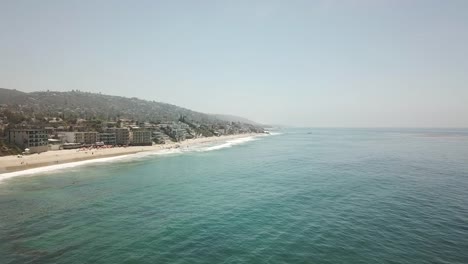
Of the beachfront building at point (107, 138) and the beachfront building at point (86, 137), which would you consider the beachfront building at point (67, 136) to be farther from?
the beachfront building at point (107, 138)

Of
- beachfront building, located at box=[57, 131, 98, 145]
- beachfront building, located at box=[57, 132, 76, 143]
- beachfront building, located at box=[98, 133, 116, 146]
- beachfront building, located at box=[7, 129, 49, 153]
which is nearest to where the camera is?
beachfront building, located at box=[7, 129, 49, 153]

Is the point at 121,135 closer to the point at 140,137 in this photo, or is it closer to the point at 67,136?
the point at 140,137

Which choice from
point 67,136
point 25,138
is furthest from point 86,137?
point 25,138

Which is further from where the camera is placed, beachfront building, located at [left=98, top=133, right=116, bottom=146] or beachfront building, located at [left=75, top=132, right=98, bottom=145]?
beachfront building, located at [left=98, top=133, right=116, bottom=146]

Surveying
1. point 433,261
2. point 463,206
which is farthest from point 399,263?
point 463,206

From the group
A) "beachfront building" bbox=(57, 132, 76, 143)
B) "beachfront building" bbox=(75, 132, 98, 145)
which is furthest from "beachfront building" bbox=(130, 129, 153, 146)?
"beachfront building" bbox=(57, 132, 76, 143)

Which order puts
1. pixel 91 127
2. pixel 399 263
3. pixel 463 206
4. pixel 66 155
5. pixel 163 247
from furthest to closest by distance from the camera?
pixel 91 127, pixel 66 155, pixel 463 206, pixel 163 247, pixel 399 263

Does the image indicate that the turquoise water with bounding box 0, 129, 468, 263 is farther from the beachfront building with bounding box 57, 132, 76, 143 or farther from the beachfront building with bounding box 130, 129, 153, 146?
the beachfront building with bounding box 130, 129, 153, 146

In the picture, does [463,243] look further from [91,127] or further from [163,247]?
[91,127]
